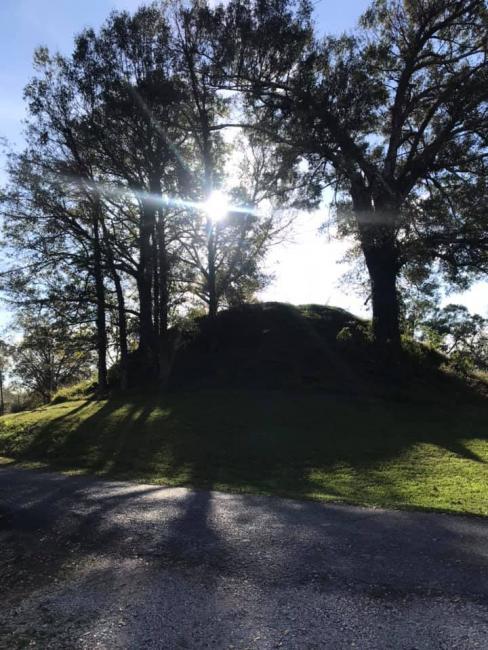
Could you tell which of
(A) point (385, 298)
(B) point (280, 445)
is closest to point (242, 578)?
(B) point (280, 445)

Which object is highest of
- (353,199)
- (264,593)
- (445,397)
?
(353,199)

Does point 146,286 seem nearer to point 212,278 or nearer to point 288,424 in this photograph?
point 212,278

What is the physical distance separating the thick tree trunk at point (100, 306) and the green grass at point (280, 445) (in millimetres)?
4154

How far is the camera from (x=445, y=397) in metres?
19.5

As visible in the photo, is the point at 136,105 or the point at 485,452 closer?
the point at 485,452

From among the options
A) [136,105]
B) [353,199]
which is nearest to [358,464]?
[353,199]

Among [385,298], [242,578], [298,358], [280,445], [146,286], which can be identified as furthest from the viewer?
[146,286]

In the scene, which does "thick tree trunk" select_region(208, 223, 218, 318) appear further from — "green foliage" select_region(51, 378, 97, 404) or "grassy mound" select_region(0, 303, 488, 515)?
"green foliage" select_region(51, 378, 97, 404)

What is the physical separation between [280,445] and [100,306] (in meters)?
13.4

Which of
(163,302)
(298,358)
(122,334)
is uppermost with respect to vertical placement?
(163,302)

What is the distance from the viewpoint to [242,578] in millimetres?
4652

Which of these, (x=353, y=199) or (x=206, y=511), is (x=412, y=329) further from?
(x=206, y=511)

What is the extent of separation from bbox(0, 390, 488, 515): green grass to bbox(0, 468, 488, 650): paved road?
5.98ft

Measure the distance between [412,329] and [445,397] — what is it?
315 inches
